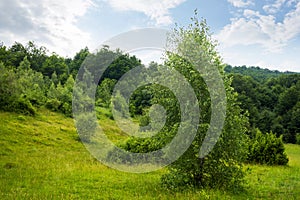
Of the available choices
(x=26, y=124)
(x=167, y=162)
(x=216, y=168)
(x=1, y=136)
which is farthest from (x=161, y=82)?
(x=26, y=124)

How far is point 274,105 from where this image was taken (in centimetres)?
9162

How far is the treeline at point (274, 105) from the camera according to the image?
79062 mm

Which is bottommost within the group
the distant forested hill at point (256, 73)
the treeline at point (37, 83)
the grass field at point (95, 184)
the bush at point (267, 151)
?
the grass field at point (95, 184)

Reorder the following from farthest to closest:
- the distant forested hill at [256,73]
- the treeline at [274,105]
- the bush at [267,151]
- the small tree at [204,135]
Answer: the distant forested hill at [256,73] < the treeline at [274,105] < the bush at [267,151] < the small tree at [204,135]

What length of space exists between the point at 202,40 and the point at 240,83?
8052 centimetres

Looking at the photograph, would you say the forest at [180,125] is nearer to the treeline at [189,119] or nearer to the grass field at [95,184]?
the treeline at [189,119]

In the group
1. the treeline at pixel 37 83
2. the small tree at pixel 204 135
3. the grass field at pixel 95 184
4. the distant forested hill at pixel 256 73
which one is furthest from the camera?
the distant forested hill at pixel 256 73

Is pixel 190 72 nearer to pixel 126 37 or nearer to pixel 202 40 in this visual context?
pixel 202 40

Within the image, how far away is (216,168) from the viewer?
46.1ft

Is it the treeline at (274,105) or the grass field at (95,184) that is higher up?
the treeline at (274,105)

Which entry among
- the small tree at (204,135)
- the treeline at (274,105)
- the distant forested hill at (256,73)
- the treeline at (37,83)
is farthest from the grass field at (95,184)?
the distant forested hill at (256,73)

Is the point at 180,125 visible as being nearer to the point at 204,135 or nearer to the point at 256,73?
the point at 204,135

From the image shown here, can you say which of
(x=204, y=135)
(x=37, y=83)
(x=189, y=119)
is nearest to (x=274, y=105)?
(x=37, y=83)

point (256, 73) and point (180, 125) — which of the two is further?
point (256, 73)
